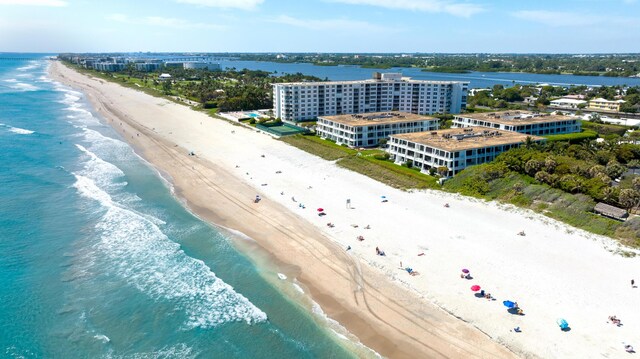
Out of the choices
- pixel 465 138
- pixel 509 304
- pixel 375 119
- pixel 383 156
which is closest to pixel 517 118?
pixel 465 138

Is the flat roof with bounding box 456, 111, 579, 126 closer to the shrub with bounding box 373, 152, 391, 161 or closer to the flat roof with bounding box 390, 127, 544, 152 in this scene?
the flat roof with bounding box 390, 127, 544, 152

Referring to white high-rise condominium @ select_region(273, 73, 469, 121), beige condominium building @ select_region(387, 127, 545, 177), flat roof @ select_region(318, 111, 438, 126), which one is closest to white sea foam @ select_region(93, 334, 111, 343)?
beige condominium building @ select_region(387, 127, 545, 177)

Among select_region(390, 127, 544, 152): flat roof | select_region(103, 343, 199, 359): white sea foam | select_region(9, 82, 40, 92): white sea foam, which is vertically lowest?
select_region(103, 343, 199, 359): white sea foam

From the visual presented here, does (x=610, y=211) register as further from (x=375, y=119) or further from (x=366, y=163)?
(x=375, y=119)

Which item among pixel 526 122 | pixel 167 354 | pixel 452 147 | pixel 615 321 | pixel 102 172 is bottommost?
pixel 167 354

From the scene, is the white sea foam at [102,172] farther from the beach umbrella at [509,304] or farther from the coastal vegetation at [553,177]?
the beach umbrella at [509,304]

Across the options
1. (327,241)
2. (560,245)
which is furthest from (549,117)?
(327,241)

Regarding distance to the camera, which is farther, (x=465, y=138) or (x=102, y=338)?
(x=465, y=138)
